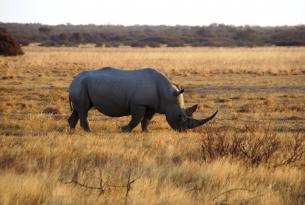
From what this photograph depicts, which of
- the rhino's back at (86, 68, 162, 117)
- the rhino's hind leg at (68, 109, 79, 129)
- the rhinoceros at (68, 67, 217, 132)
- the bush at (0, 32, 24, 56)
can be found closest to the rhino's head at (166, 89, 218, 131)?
the rhinoceros at (68, 67, 217, 132)

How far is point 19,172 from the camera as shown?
7.87 meters

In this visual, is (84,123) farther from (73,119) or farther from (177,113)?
(177,113)

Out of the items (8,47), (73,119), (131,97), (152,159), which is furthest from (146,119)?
(8,47)

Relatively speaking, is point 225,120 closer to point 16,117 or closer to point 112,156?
point 16,117

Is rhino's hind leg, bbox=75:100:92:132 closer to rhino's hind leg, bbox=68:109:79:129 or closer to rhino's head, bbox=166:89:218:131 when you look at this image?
rhino's hind leg, bbox=68:109:79:129

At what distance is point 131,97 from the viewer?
12953mm

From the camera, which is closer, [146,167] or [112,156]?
[146,167]

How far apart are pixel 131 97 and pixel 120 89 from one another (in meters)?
0.29

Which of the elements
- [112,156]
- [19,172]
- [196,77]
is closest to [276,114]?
[112,156]

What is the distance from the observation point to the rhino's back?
42.3 ft

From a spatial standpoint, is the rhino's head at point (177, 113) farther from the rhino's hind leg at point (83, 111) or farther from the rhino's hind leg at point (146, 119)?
the rhino's hind leg at point (83, 111)

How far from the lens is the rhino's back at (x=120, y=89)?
1289 cm

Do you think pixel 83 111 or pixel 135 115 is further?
pixel 83 111

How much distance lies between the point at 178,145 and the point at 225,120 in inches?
198
